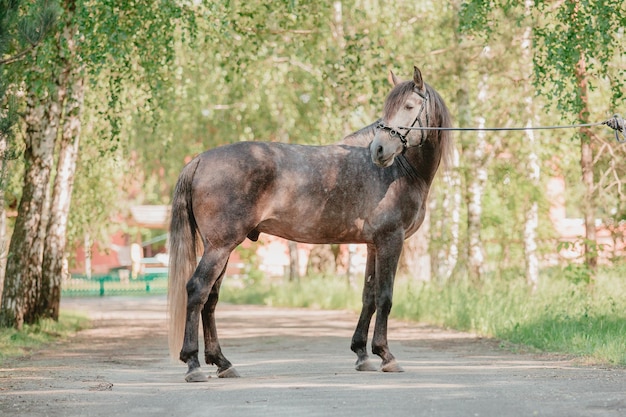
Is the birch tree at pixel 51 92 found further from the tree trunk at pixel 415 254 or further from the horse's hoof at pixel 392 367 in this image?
the tree trunk at pixel 415 254

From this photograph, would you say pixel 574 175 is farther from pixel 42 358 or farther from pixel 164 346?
pixel 42 358

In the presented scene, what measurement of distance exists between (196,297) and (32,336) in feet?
25.3

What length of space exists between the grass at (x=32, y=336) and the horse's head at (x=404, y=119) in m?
5.67

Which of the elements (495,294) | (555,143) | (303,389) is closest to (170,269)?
(303,389)

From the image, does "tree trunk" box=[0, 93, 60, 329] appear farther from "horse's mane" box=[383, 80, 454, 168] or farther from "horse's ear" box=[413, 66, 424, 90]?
"horse's ear" box=[413, 66, 424, 90]

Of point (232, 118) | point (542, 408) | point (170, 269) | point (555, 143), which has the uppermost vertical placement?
point (232, 118)

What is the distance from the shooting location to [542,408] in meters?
7.80

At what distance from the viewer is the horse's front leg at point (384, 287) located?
36.2 ft

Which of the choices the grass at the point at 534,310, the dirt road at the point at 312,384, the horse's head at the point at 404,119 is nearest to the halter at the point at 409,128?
the horse's head at the point at 404,119

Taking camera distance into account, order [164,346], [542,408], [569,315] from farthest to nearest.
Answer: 1. [164,346]
2. [569,315]
3. [542,408]

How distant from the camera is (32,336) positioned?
57.3ft

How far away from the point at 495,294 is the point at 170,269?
10.0 metres

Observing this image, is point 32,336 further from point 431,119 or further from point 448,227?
point 448,227

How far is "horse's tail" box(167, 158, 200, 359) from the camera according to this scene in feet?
35.1
